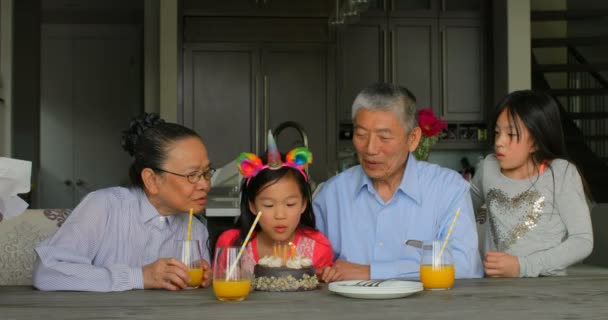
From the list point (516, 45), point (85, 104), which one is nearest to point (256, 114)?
point (516, 45)

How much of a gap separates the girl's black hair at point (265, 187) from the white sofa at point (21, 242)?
561 millimetres

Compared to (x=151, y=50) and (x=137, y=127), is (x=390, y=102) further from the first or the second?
(x=151, y=50)

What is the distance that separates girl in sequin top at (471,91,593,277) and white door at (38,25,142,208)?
21.3 ft

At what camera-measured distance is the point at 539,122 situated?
2.47 metres

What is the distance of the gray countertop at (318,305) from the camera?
1537 millimetres

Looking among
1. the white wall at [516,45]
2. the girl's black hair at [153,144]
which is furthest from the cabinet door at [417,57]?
the girl's black hair at [153,144]

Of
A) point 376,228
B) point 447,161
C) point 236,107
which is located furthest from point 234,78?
point 376,228

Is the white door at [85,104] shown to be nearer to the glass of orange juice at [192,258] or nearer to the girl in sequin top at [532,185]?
the girl in sequin top at [532,185]

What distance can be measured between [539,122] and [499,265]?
1.75 ft

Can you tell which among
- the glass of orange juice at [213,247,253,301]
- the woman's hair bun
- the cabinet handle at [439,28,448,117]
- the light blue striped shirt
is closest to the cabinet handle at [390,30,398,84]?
the cabinet handle at [439,28,448,117]

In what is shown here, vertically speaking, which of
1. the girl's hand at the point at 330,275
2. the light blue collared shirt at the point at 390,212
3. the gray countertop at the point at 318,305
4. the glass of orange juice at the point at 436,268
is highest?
the light blue collared shirt at the point at 390,212

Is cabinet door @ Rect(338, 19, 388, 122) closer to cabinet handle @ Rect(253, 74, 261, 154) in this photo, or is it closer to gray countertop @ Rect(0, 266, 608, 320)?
cabinet handle @ Rect(253, 74, 261, 154)

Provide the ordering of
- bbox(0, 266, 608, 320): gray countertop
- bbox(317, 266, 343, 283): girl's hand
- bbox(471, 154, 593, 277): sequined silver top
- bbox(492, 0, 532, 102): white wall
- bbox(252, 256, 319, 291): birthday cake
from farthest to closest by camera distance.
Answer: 1. bbox(492, 0, 532, 102): white wall
2. bbox(471, 154, 593, 277): sequined silver top
3. bbox(317, 266, 343, 283): girl's hand
4. bbox(252, 256, 319, 291): birthday cake
5. bbox(0, 266, 608, 320): gray countertop

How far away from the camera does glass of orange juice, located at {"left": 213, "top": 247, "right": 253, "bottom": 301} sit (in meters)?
1.67
